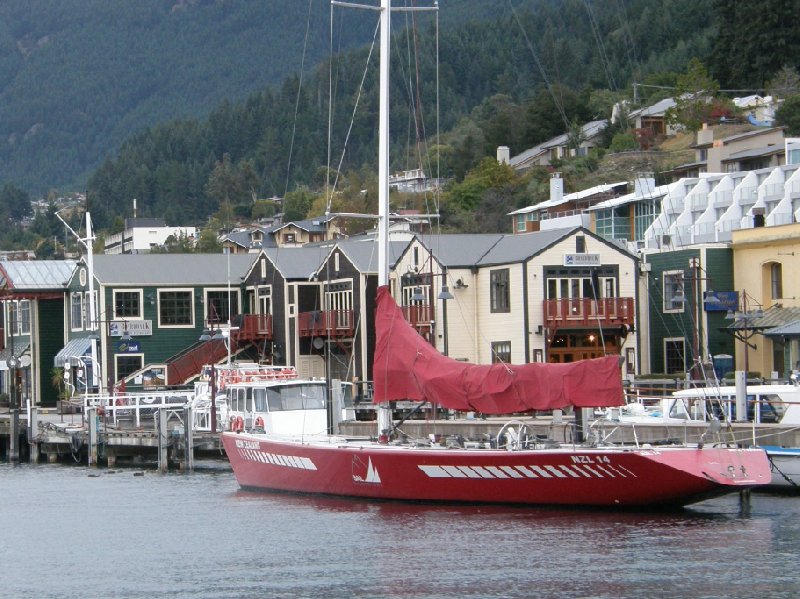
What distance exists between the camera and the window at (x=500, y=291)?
7188 cm

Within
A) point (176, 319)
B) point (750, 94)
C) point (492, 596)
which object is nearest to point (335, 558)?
point (492, 596)

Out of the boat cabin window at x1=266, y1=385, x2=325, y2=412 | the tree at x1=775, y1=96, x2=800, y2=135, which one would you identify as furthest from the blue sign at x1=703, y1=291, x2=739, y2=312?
the tree at x1=775, y1=96, x2=800, y2=135

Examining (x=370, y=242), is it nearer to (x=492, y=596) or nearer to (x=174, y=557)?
(x=174, y=557)

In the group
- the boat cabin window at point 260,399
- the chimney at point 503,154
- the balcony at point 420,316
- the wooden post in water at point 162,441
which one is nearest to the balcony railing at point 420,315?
the balcony at point 420,316

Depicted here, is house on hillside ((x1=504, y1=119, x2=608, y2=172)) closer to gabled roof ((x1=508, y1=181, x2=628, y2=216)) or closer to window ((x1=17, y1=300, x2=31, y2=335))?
gabled roof ((x1=508, y1=181, x2=628, y2=216))

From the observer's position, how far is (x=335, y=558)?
37.8 m

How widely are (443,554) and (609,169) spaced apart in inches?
4010

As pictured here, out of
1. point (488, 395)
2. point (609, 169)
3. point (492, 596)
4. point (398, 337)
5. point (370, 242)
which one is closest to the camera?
point (492, 596)

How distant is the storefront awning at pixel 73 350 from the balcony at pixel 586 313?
28.9 metres

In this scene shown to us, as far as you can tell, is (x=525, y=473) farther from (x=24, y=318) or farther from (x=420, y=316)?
(x=24, y=318)

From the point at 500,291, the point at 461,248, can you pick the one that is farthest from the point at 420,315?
the point at 500,291

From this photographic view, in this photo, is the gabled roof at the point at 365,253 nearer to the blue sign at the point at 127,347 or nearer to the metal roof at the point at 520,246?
the metal roof at the point at 520,246

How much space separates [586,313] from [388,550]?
3401 cm

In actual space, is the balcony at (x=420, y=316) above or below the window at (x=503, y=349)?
above
